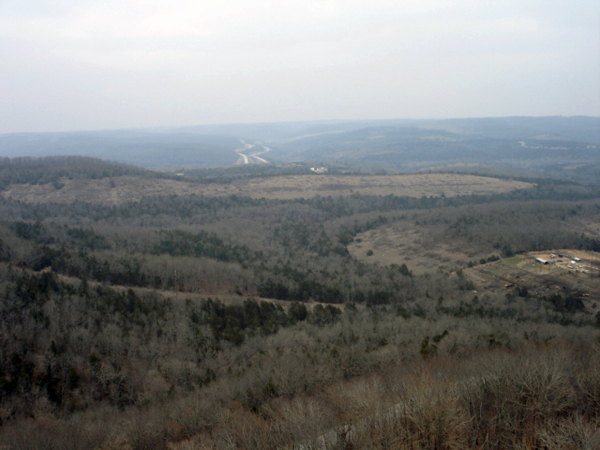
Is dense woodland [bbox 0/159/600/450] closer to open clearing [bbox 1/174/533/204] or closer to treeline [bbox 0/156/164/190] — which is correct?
open clearing [bbox 1/174/533/204]

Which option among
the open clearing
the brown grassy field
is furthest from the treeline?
the brown grassy field

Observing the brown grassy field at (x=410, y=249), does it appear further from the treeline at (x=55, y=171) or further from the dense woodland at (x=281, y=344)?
the treeline at (x=55, y=171)

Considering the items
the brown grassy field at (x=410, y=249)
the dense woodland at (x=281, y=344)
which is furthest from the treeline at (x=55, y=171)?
the brown grassy field at (x=410, y=249)

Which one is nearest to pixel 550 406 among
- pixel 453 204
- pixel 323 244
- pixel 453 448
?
pixel 453 448

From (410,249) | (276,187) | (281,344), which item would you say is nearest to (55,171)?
(276,187)

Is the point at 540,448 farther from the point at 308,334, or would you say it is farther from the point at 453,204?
the point at 453,204

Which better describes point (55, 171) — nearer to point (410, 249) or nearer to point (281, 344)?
point (410, 249)
